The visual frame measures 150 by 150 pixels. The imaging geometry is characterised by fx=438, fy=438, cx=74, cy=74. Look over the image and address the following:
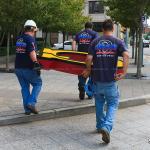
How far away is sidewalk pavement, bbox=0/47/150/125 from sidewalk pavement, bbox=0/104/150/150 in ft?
0.66

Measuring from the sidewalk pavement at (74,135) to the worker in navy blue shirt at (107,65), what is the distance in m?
0.32

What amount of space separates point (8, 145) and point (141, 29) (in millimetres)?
10700

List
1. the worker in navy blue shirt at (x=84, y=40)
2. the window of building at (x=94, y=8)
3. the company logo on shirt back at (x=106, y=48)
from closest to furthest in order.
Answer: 1. the company logo on shirt back at (x=106, y=48)
2. the worker in navy blue shirt at (x=84, y=40)
3. the window of building at (x=94, y=8)

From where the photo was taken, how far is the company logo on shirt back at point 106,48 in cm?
678

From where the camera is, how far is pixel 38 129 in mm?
7781

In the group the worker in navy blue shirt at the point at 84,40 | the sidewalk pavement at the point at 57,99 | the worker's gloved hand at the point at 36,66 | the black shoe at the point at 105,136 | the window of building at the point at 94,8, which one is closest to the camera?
the black shoe at the point at 105,136

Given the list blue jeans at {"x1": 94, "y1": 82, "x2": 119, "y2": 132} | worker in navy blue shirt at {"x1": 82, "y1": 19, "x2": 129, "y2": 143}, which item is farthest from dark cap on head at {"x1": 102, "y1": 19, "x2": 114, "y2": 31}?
blue jeans at {"x1": 94, "y1": 82, "x2": 119, "y2": 132}

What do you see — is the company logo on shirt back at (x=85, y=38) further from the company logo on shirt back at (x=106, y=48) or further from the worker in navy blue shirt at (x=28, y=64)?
the company logo on shirt back at (x=106, y=48)

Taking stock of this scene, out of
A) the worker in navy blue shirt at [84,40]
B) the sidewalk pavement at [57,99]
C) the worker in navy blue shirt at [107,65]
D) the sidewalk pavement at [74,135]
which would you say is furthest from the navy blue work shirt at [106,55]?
the worker in navy blue shirt at [84,40]

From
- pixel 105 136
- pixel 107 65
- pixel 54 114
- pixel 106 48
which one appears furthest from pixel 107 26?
pixel 54 114

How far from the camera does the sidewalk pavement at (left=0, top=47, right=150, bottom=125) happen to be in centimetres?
854

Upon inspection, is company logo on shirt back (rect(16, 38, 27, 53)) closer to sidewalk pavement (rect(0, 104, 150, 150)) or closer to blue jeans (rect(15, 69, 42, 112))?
blue jeans (rect(15, 69, 42, 112))

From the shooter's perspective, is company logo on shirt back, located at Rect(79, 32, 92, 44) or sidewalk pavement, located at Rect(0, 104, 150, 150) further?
company logo on shirt back, located at Rect(79, 32, 92, 44)

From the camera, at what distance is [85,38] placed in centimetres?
1006
